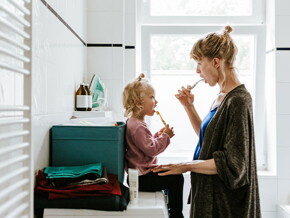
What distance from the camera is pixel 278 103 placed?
2.88 metres

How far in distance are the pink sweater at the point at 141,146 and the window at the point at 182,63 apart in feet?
3.41

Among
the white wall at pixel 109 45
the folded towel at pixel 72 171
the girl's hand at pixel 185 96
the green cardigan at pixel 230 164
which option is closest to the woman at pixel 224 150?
the green cardigan at pixel 230 164

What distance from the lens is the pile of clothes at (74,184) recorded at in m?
1.47

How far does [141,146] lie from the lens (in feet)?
6.43

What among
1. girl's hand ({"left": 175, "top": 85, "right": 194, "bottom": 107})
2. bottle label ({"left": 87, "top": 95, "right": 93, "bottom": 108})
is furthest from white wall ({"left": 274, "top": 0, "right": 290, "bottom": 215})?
bottle label ({"left": 87, "top": 95, "right": 93, "bottom": 108})

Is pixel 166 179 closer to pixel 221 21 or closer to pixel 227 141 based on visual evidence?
pixel 227 141

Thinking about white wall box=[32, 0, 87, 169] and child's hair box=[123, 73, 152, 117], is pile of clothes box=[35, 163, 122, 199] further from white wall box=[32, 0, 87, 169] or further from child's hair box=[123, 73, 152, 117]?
child's hair box=[123, 73, 152, 117]

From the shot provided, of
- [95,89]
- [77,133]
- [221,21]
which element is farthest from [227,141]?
[221,21]

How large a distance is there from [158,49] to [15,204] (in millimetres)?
2090

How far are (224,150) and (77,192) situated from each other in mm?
647

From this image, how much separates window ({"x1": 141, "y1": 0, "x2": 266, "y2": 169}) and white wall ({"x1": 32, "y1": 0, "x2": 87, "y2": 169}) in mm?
787

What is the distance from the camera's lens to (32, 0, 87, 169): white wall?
1.59 m

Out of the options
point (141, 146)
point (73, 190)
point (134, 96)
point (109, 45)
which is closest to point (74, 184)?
point (73, 190)

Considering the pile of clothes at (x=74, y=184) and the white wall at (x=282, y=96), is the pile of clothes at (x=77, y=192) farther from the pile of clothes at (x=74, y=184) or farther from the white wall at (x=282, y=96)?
the white wall at (x=282, y=96)
